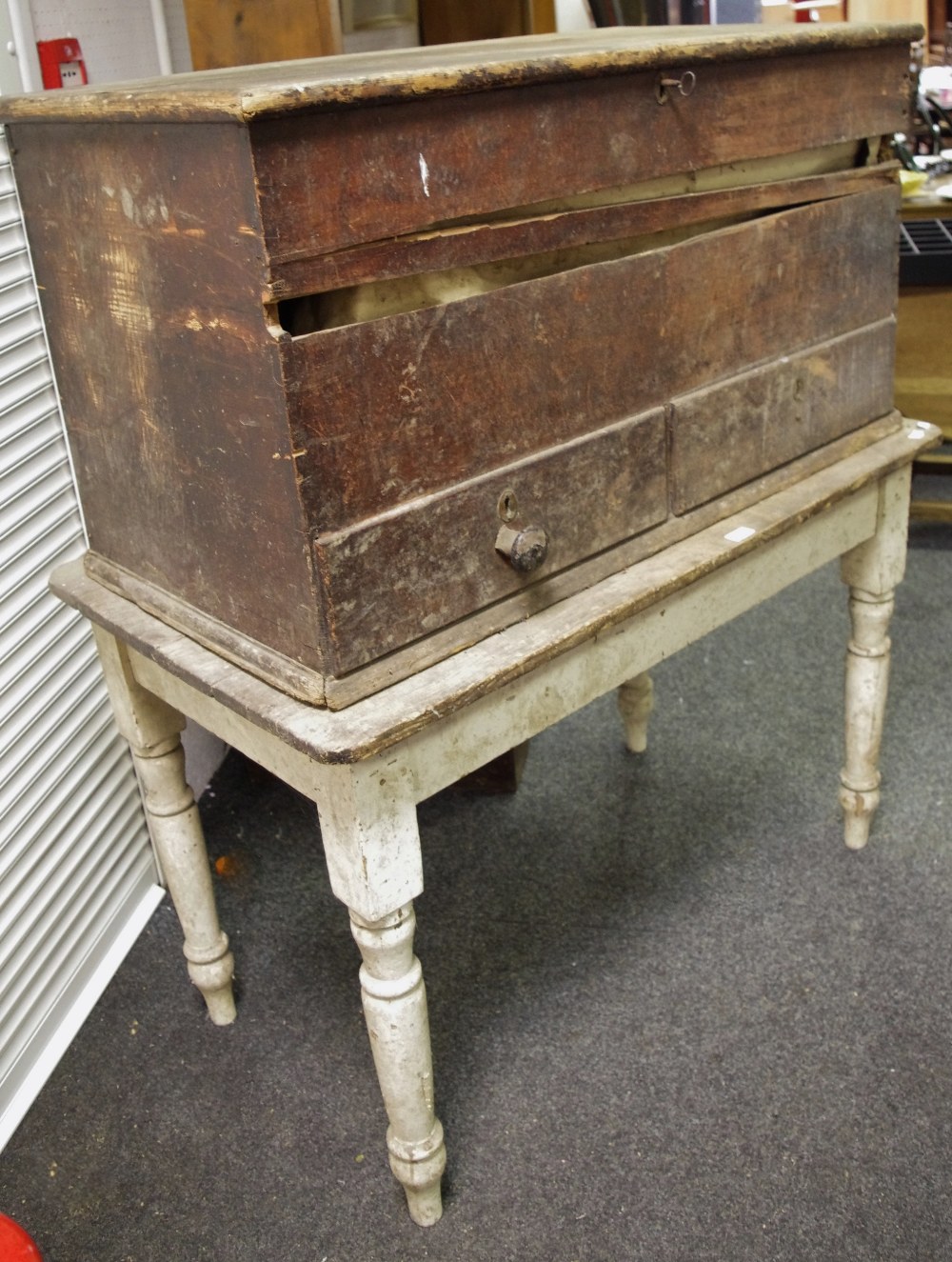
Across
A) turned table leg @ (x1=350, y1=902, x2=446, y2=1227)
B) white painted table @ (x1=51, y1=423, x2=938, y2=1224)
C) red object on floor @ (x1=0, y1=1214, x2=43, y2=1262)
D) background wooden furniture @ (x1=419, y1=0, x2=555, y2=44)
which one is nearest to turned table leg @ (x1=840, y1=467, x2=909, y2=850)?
white painted table @ (x1=51, y1=423, x2=938, y2=1224)

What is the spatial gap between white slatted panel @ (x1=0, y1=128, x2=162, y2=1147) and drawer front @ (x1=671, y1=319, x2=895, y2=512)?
86 cm

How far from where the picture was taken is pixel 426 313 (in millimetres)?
1131

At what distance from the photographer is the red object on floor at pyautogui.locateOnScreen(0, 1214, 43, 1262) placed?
1086mm

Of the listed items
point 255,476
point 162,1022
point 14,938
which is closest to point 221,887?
point 162,1022

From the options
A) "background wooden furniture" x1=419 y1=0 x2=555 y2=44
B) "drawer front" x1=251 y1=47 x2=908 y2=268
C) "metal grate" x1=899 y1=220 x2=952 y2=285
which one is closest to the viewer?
"drawer front" x1=251 y1=47 x2=908 y2=268

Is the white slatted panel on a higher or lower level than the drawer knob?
lower

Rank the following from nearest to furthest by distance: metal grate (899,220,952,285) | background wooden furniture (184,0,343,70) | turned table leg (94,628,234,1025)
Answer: turned table leg (94,628,234,1025) → background wooden furniture (184,0,343,70) → metal grate (899,220,952,285)

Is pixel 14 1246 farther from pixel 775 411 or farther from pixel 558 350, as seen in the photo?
pixel 775 411

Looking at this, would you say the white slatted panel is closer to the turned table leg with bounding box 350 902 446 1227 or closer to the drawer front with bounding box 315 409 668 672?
the turned table leg with bounding box 350 902 446 1227

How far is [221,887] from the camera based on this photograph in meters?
2.12

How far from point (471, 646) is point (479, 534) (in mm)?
112

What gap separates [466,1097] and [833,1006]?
21.1 inches

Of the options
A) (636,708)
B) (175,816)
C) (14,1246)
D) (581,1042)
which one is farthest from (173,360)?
(636,708)

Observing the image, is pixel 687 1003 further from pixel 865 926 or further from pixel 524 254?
pixel 524 254
